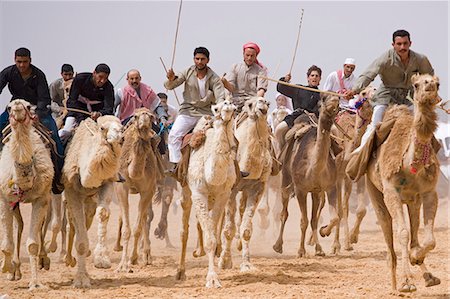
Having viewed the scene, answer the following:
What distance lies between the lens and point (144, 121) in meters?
14.1

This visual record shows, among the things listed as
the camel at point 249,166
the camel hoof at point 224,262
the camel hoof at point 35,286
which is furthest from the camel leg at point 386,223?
the camel hoof at point 35,286

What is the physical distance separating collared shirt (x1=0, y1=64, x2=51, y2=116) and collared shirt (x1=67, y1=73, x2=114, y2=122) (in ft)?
2.35

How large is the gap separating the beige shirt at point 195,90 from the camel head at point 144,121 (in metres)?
0.50

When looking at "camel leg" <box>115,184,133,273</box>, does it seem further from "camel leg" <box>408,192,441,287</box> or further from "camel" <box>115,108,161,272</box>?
"camel leg" <box>408,192,441,287</box>

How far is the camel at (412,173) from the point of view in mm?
9984

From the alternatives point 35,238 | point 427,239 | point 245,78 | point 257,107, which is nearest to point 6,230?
point 35,238

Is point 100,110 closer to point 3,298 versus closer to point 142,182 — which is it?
point 142,182

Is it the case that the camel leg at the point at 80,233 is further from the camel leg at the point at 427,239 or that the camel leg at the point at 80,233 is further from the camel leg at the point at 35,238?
the camel leg at the point at 427,239

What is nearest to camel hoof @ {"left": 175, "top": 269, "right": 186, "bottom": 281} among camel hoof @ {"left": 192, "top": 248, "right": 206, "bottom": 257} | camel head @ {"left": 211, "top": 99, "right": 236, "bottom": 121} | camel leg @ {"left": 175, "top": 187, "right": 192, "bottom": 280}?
camel leg @ {"left": 175, "top": 187, "right": 192, "bottom": 280}

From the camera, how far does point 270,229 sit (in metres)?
22.3

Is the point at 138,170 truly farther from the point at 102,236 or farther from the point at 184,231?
the point at 102,236

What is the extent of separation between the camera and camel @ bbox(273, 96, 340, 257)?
15273 mm

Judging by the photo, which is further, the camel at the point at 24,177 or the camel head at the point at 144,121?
the camel head at the point at 144,121

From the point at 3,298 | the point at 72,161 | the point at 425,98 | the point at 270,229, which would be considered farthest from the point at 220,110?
the point at 270,229
